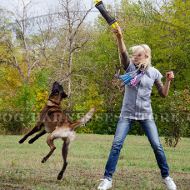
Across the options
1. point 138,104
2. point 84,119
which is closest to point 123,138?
point 138,104

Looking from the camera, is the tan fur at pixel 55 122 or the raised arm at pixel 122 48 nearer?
the raised arm at pixel 122 48

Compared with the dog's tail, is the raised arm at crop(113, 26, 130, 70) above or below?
above

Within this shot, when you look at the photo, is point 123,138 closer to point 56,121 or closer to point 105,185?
point 105,185

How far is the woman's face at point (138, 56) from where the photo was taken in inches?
262

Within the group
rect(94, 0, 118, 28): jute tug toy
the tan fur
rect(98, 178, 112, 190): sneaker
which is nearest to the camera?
rect(94, 0, 118, 28): jute tug toy

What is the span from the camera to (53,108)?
7.24 metres

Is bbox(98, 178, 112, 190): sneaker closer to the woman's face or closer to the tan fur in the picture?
the tan fur

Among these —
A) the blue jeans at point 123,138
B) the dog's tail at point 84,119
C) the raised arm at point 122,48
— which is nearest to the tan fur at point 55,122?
the dog's tail at point 84,119

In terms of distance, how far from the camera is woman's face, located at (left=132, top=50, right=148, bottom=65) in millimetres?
6660

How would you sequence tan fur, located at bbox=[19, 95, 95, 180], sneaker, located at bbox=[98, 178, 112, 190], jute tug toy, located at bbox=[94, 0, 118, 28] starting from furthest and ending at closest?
1. tan fur, located at bbox=[19, 95, 95, 180]
2. sneaker, located at bbox=[98, 178, 112, 190]
3. jute tug toy, located at bbox=[94, 0, 118, 28]

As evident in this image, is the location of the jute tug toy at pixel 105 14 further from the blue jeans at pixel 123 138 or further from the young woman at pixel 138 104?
the blue jeans at pixel 123 138

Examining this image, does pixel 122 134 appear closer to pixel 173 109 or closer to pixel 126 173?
pixel 126 173

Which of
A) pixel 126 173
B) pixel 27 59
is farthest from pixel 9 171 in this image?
pixel 27 59

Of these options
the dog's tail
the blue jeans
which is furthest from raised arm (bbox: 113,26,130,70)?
the dog's tail
